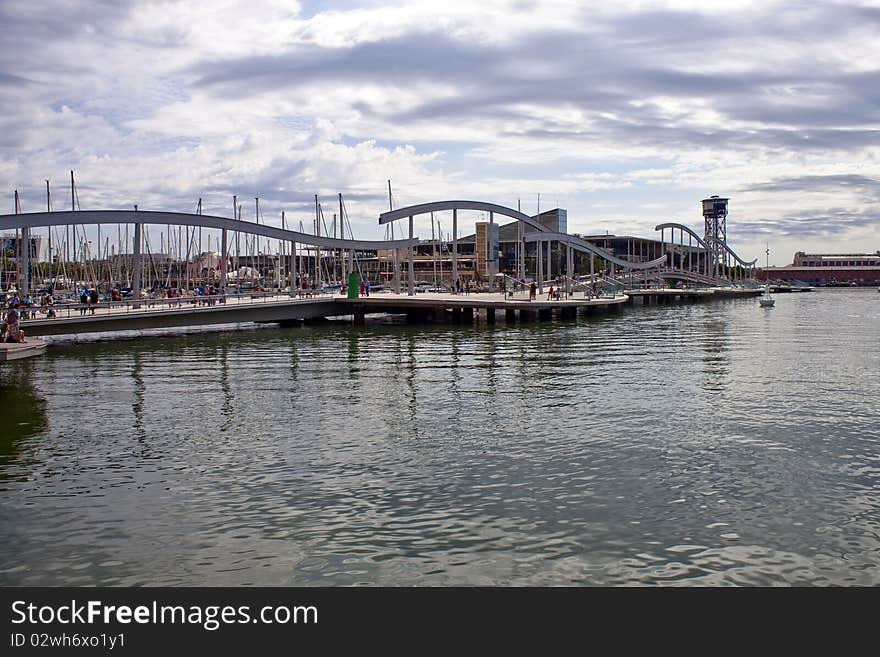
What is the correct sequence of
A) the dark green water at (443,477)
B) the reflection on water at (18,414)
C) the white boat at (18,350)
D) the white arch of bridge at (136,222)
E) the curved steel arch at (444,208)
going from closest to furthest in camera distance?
the dark green water at (443,477) → the reflection on water at (18,414) → the white boat at (18,350) → the white arch of bridge at (136,222) → the curved steel arch at (444,208)

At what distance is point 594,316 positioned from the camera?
210 feet

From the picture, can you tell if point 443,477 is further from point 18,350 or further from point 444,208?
point 444,208

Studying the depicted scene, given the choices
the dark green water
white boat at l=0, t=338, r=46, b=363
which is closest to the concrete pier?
white boat at l=0, t=338, r=46, b=363

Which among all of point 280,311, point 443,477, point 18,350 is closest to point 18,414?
point 18,350

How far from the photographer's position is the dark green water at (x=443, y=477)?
10227 mm

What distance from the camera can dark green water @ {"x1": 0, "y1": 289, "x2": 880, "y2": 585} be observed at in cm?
1023

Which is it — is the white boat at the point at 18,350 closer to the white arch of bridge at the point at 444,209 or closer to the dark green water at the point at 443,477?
the dark green water at the point at 443,477

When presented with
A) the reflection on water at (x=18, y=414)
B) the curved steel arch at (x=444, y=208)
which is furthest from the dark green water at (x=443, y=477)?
the curved steel arch at (x=444, y=208)

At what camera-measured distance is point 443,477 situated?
46.3ft

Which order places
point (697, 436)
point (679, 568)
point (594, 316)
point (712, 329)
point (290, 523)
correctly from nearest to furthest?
point (679, 568) → point (290, 523) → point (697, 436) → point (712, 329) → point (594, 316)
